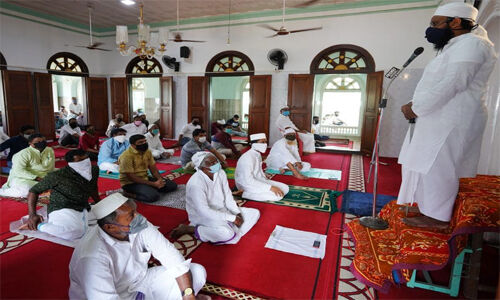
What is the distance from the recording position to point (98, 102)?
31.8 feet

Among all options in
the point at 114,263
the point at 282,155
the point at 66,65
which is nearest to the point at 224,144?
the point at 282,155

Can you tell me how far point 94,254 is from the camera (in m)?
1.41

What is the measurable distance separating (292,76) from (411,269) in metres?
6.31

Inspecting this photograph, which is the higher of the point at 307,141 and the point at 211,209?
the point at 307,141

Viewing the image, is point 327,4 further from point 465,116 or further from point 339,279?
point 339,279

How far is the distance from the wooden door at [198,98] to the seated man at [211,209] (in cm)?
607

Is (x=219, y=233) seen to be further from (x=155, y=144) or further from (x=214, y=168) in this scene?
(x=155, y=144)

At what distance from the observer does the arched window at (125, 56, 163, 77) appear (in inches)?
361

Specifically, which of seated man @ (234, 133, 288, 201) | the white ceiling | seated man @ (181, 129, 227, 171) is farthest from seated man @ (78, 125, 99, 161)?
seated man @ (234, 133, 288, 201)

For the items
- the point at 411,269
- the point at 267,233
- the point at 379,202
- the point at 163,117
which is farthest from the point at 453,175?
the point at 163,117

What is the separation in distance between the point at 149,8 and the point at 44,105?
4.16 meters

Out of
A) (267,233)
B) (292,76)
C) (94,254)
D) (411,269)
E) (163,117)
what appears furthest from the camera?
(163,117)

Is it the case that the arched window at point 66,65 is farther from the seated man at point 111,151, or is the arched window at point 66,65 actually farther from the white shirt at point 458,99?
the white shirt at point 458,99

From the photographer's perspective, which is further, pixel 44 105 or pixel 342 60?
pixel 44 105
